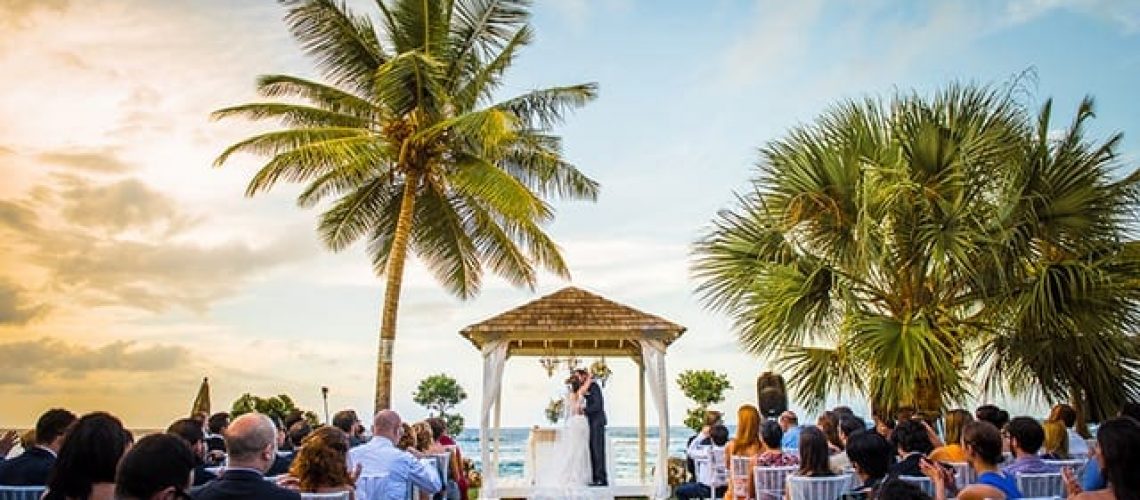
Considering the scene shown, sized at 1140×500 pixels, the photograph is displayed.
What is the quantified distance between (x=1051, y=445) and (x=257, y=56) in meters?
14.6

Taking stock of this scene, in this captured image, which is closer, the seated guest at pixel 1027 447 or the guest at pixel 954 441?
the seated guest at pixel 1027 447

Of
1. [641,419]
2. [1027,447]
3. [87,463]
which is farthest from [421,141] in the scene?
[87,463]

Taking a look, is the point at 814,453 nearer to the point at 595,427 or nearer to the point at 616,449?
the point at 595,427

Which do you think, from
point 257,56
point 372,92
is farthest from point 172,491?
point 257,56

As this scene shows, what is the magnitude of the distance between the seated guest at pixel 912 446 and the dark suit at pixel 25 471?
189 inches

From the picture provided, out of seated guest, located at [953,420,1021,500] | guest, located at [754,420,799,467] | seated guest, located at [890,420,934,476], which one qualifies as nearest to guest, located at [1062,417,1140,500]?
seated guest, located at [953,420,1021,500]

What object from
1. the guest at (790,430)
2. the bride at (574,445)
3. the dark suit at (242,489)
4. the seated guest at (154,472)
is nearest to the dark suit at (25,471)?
the dark suit at (242,489)

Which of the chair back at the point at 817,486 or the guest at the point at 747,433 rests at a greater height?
the guest at the point at 747,433

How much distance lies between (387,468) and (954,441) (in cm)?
414

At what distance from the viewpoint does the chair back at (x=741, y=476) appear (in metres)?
→ 7.45

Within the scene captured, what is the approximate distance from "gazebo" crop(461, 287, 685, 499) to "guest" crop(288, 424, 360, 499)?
8.77m

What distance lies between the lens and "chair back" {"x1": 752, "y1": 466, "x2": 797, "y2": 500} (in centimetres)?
689

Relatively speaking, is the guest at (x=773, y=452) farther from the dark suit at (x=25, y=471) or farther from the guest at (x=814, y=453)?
the dark suit at (x=25, y=471)

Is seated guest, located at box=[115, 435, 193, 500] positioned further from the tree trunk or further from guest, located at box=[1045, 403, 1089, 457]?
the tree trunk
